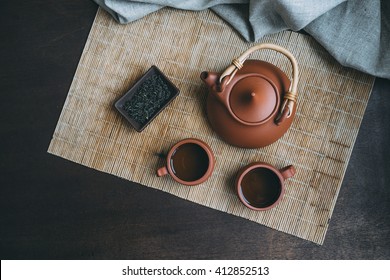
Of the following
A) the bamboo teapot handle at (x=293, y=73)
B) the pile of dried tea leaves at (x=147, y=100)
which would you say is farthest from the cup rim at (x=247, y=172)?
the pile of dried tea leaves at (x=147, y=100)

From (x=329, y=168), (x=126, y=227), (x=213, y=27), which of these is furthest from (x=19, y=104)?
(x=329, y=168)

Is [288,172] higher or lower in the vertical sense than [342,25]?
lower

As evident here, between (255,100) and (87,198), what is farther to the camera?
(87,198)

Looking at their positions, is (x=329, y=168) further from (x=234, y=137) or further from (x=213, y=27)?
(x=213, y=27)

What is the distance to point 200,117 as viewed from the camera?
1015mm

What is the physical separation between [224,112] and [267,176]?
19cm

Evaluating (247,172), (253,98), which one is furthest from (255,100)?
(247,172)

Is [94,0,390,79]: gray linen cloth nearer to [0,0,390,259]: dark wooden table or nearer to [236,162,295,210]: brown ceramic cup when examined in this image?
[0,0,390,259]: dark wooden table

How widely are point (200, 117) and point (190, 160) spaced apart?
115mm

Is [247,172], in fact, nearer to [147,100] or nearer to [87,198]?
[147,100]

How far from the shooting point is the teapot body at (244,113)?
845 millimetres

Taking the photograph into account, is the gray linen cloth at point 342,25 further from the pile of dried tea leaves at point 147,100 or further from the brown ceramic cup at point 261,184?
the brown ceramic cup at point 261,184

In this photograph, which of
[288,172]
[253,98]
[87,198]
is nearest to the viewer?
[253,98]

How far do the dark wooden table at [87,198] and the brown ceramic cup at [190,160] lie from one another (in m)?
0.09
